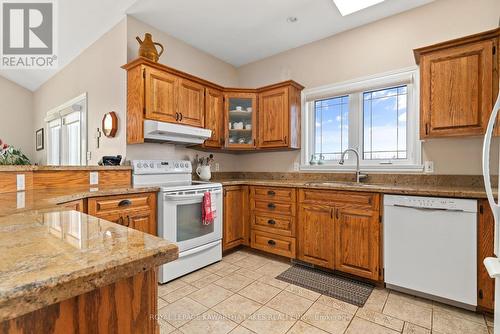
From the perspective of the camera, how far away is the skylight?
250 centimetres

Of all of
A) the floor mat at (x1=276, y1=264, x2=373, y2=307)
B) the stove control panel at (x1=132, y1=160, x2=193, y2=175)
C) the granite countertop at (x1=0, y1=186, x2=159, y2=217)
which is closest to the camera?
the granite countertop at (x1=0, y1=186, x2=159, y2=217)

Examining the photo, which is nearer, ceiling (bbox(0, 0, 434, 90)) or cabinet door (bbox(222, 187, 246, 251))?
ceiling (bbox(0, 0, 434, 90))

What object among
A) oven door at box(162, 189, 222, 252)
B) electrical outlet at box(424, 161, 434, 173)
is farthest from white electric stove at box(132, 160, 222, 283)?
electrical outlet at box(424, 161, 434, 173)

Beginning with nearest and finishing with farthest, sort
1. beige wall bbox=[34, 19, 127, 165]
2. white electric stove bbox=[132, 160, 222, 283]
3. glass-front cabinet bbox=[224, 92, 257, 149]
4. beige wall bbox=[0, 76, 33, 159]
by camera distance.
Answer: white electric stove bbox=[132, 160, 222, 283]
beige wall bbox=[34, 19, 127, 165]
glass-front cabinet bbox=[224, 92, 257, 149]
beige wall bbox=[0, 76, 33, 159]

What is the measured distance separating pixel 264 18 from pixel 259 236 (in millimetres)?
2543

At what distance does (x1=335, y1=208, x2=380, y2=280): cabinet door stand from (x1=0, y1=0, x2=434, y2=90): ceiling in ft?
6.92

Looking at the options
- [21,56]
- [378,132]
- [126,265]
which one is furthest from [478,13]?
[21,56]

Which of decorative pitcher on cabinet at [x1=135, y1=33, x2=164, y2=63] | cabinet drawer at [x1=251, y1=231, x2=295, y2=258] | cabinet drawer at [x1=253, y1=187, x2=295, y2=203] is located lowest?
cabinet drawer at [x1=251, y1=231, x2=295, y2=258]

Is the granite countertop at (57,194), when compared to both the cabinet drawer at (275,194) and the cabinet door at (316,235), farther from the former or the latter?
the cabinet door at (316,235)

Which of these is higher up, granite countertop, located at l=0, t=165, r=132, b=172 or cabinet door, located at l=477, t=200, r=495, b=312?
granite countertop, located at l=0, t=165, r=132, b=172

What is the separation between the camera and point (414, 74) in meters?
2.54

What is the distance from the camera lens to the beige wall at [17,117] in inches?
210

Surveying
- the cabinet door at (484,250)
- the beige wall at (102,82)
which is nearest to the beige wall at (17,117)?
the beige wall at (102,82)

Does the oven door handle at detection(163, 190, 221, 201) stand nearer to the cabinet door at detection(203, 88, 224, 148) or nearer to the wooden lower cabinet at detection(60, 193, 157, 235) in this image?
the wooden lower cabinet at detection(60, 193, 157, 235)
